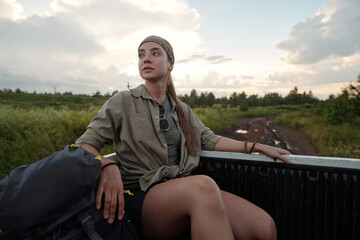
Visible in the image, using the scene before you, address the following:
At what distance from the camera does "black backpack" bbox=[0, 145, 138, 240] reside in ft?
2.71

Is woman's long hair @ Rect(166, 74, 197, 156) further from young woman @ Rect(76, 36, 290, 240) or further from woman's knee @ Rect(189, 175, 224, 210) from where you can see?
woman's knee @ Rect(189, 175, 224, 210)

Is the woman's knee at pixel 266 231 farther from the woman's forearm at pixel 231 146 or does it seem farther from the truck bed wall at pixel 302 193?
the woman's forearm at pixel 231 146

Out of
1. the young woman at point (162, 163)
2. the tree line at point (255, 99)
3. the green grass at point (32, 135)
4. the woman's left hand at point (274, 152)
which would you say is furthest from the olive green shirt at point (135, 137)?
the tree line at point (255, 99)

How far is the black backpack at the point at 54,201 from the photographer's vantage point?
2.71 ft

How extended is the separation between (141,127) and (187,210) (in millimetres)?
645

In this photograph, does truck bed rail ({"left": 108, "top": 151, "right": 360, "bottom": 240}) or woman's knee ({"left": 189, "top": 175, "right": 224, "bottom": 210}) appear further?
truck bed rail ({"left": 108, "top": 151, "right": 360, "bottom": 240})

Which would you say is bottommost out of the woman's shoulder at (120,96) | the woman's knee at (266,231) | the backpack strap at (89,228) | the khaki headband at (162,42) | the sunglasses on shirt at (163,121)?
the woman's knee at (266,231)

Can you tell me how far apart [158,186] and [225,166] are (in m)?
0.70

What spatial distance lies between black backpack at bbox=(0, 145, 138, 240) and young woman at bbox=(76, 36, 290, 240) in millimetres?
113

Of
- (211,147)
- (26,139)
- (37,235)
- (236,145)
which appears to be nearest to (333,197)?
(236,145)

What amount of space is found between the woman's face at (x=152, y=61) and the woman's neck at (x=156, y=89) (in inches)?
2.2

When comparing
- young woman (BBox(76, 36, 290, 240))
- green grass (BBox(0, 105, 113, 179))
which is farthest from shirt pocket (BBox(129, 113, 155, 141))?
green grass (BBox(0, 105, 113, 179))

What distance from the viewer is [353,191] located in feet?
4.86

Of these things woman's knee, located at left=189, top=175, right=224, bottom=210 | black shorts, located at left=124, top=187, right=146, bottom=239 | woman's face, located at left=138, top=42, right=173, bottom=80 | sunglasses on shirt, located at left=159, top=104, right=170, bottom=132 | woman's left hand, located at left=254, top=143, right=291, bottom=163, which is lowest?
black shorts, located at left=124, top=187, right=146, bottom=239
